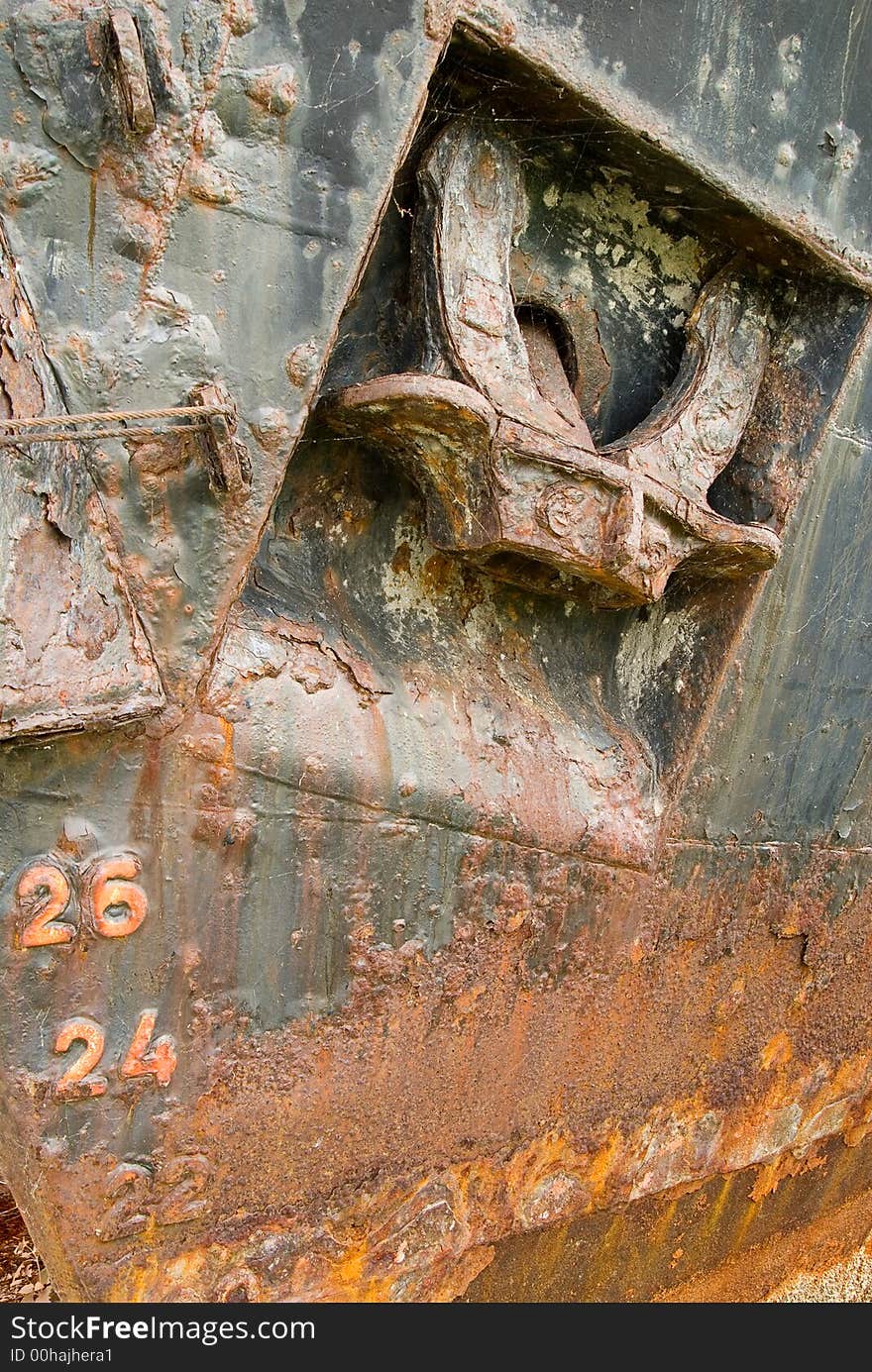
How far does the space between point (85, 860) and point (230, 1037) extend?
1.13 ft

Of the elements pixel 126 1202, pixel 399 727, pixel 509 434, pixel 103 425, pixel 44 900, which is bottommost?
pixel 126 1202

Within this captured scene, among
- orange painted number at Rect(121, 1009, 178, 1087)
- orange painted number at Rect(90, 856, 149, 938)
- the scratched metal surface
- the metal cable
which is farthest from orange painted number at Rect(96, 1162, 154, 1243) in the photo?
the metal cable

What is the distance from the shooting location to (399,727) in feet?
5.09

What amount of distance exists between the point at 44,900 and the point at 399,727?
1.68 ft

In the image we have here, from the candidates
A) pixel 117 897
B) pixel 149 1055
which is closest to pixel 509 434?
pixel 117 897

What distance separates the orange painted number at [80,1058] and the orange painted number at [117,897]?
12 centimetres

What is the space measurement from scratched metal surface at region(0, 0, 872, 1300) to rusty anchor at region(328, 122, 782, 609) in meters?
0.08

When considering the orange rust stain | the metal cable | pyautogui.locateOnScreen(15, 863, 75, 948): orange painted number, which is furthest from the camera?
the orange rust stain

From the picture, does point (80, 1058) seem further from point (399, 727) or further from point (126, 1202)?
point (399, 727)

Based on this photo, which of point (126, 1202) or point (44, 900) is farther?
point (126, 1202)

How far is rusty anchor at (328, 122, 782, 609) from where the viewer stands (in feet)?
4.61

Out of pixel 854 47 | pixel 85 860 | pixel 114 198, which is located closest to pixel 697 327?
pixel 854 47

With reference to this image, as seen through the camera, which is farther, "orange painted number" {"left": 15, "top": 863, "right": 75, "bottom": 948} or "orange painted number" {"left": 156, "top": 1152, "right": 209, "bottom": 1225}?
"orange painted number" {"left": 156, "top": 1152, "right": 209, "bottom": 1225}

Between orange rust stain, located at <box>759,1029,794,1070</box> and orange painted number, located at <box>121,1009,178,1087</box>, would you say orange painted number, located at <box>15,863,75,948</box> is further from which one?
orange rust stain, located at <box>759,1029,794,1070</box>
